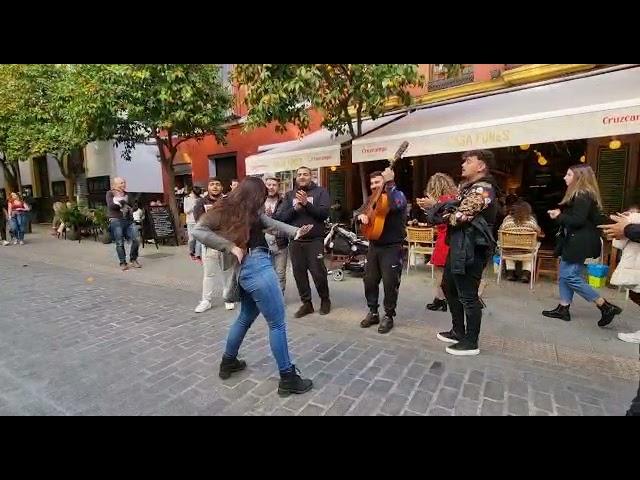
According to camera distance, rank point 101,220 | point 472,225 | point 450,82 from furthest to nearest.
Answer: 1. point 101,220
2. point 450,82
3. point 472,225

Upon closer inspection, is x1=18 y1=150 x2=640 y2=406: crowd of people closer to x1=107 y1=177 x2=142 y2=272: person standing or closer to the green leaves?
the green leaves

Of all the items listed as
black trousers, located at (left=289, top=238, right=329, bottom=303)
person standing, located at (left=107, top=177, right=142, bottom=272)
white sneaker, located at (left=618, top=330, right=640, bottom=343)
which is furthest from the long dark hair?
person standing, located at (left=107, top=177, right=142, bottom=272)

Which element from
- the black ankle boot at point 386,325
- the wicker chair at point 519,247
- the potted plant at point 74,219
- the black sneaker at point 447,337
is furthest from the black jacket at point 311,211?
the potted plant at point 74,219

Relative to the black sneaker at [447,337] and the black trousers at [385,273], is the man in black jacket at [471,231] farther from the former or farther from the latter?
the black trousers at [385,273]

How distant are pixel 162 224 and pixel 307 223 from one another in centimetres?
744

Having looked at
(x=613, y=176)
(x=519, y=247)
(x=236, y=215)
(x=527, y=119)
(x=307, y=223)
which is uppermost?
(x=527, y=119)

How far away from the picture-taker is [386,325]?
4234 millimetres

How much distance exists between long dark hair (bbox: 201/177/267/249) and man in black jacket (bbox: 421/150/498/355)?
1.76m

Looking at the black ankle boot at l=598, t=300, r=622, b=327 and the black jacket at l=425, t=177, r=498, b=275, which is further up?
the black jacket at l=425, t=177, r=498, b=275

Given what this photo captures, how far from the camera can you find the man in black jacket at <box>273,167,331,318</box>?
457 centimetres

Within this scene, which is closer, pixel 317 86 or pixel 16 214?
pixel 317 86

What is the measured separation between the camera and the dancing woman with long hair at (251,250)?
2.77 metres

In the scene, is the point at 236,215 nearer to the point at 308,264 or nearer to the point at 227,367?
the point at 227,367

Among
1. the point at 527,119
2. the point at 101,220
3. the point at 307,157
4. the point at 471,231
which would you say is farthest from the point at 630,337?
the point at 101,220
